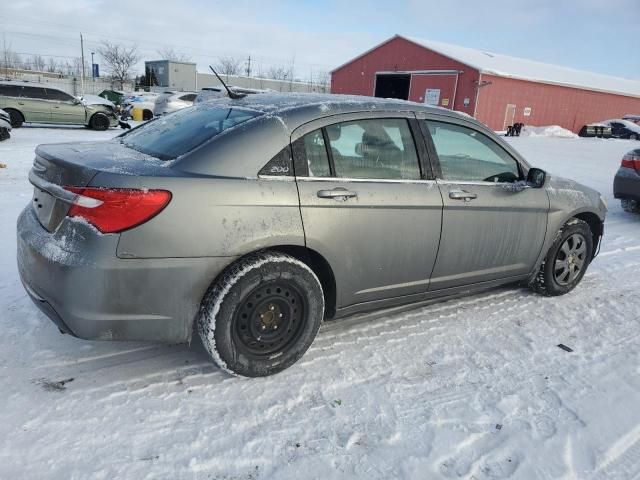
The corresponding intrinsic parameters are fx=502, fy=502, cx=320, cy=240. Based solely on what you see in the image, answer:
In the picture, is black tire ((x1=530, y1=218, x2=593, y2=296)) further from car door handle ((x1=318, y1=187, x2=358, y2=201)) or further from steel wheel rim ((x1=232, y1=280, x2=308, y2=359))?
steel wheel rim ((x1=232, y1=280, x2=308, y2=359))

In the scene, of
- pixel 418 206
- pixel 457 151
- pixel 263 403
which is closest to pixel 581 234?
pixel 457 151

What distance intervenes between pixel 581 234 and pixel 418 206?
6.96 feet

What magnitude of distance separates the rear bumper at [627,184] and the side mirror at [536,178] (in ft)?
15.5

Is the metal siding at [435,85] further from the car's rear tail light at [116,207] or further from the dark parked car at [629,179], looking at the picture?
the car's rear tail light at [116,207]

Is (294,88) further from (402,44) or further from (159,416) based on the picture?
(159,416)

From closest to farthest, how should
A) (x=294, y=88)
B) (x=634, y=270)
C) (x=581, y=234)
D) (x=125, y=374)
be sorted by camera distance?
(x=125, y=374), (x=581, y=234), (x=634, y=270), (x=294, y=88)

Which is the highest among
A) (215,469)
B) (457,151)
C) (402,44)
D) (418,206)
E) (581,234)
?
(402,44)

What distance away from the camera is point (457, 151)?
375 cm

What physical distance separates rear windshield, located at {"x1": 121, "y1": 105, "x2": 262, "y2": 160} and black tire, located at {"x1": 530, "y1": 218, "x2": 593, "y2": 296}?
9.58ft

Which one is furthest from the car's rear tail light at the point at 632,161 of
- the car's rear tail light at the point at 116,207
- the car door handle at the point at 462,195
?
the car's rear tail light at the point at 116,207

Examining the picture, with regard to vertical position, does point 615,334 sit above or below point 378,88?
below

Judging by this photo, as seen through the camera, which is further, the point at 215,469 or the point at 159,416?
the point at 159,416

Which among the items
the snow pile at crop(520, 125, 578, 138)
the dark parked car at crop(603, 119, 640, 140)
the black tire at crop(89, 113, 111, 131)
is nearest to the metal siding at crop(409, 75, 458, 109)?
the snow pile at crop(520, 125, 578, 138)

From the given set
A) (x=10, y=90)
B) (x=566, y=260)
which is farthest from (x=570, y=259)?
(x=10, y=90)
